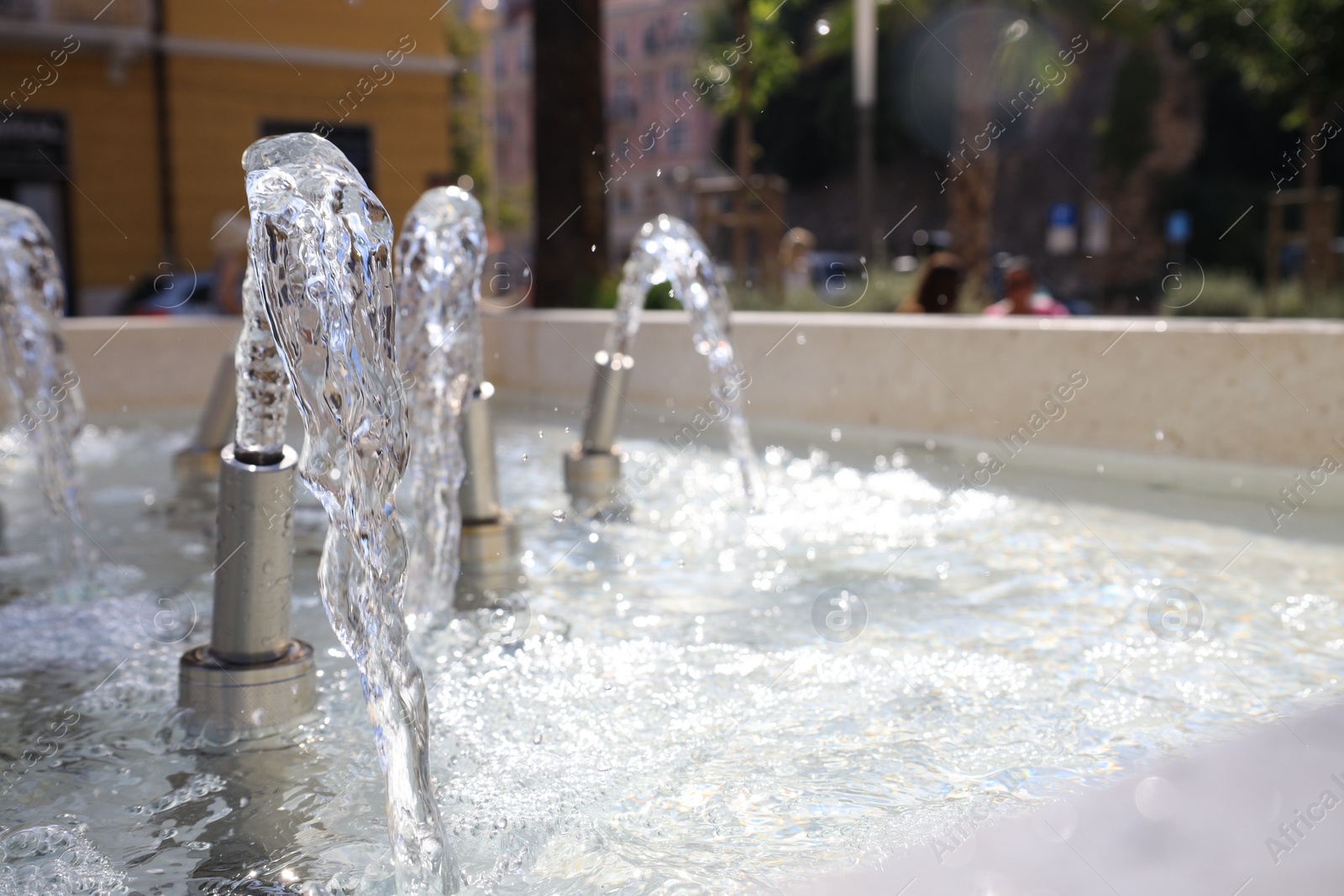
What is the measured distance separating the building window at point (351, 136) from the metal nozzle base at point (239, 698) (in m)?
17.4

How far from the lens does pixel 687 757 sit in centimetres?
237

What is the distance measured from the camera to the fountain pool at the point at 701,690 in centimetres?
203

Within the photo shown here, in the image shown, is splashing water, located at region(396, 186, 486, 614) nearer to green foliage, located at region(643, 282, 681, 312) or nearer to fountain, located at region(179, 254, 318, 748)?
fountain, located at region(179, 254, 318, 748)

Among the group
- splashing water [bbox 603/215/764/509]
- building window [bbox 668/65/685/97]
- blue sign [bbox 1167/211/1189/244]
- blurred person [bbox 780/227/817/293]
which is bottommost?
splashing water [bbox 603/215/764/509]

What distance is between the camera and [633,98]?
5019 centimetres

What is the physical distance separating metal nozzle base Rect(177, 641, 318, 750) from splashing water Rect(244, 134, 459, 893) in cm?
31

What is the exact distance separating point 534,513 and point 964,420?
7.08ft

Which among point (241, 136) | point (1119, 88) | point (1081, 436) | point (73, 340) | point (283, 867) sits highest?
point (1119, 88)

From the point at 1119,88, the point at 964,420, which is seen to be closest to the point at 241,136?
the point at 964,420

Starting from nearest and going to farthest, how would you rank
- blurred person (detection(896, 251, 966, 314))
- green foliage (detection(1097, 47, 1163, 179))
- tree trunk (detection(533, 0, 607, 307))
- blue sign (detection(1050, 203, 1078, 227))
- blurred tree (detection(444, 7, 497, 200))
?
1. blurred person (detection(896, 251, 966, 314))
2. tree trunk (detection(533, 0, 607, 307))
3. blue sign (detection(1050, 203, 1078, 227))
4. green foliage (detection(1097, 47, 1163, 179))
5. blurred tree (detection(444, 7, 497, 200))

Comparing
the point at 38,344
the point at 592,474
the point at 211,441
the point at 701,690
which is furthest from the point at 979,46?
the point at 701,690

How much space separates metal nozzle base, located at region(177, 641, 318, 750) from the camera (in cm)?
246

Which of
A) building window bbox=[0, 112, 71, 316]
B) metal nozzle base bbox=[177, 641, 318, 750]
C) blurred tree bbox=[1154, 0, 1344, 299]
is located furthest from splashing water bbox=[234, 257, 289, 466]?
building window bbox=[0, 112, 71, 316]

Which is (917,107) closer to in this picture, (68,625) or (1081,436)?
(1081,436)
